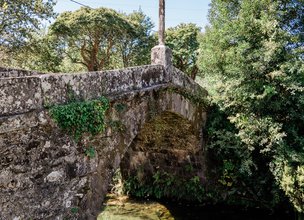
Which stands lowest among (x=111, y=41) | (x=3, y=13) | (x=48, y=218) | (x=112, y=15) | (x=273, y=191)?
(x=273, y=191)

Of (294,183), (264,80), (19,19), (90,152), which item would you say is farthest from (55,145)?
(19,19)

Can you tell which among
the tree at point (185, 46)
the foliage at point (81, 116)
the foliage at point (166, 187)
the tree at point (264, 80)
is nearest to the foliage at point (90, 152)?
the foliage at point (81, 116)

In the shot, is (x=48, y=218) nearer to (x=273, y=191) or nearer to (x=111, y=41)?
(x=273, y=191)

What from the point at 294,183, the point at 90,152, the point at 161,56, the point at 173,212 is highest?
the point at 161,56

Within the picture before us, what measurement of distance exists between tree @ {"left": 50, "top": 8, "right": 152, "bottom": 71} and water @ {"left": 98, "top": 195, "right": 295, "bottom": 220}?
1279 cm

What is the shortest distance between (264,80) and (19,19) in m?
10.6

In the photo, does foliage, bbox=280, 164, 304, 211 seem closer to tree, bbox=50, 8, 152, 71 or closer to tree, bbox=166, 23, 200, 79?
tree, bbox=166, 23, 200, 79

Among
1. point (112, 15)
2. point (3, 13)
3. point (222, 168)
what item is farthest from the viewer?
point (112, 15)

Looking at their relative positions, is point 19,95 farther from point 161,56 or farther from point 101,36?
point 101,36

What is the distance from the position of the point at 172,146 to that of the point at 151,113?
160 inches

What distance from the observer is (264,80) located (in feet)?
23.8

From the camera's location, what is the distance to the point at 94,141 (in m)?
4.33

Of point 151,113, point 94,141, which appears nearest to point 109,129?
point 94,141

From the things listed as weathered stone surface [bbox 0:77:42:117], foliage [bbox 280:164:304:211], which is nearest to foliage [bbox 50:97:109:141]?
weathered stone surface [bbox 0:77:42:117]
